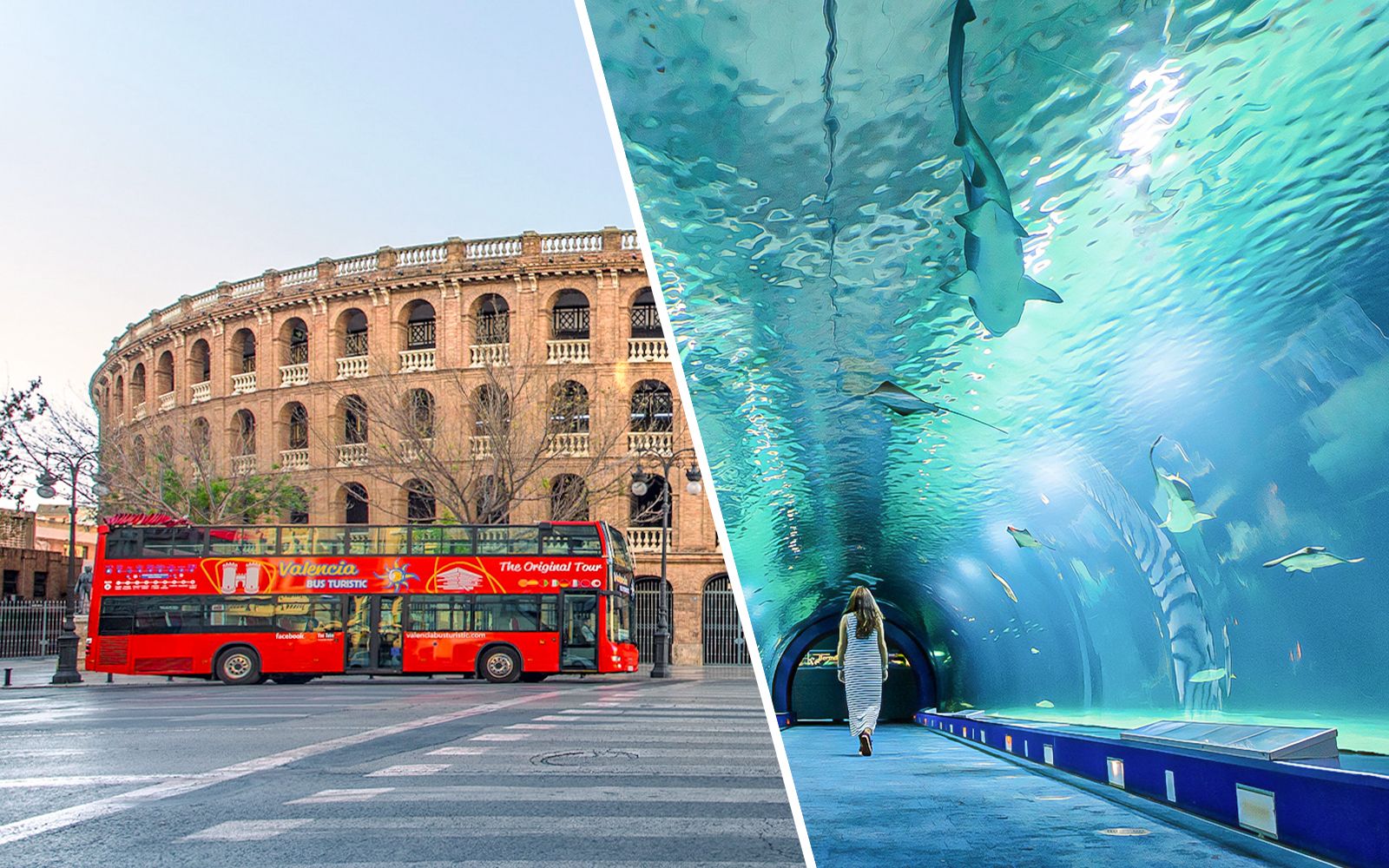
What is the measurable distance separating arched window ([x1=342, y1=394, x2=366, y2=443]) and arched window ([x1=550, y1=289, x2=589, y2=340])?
253 inches

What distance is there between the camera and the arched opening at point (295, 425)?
36.6m

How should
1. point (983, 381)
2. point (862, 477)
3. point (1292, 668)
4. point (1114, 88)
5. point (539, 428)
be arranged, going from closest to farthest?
point (1114, 88) → point (983, 381) → point (1292, 668) → point (862, 477) → point (539, 428)

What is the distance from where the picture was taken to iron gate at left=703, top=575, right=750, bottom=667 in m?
34.4

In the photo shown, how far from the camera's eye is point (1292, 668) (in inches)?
261

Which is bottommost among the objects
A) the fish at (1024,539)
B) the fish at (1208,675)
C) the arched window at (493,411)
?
the fish at (1208,675)

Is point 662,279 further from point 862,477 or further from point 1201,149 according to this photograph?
point 862,477

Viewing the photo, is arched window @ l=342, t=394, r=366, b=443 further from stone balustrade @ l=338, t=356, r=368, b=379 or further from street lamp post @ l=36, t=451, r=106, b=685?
street lamp post @ l=36, t=451, r=106, b=685

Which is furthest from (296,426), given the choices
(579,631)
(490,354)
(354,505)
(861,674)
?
(861,674)

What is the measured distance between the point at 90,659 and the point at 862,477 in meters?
21.6

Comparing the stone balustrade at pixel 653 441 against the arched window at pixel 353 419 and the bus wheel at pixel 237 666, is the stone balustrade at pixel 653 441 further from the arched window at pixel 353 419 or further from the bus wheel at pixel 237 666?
the bus wheel at pixel 237 666

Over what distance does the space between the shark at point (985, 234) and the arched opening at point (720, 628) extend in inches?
1182

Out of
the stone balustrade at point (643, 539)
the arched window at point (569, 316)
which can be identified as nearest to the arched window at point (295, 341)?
the arched window at point (569, 316)

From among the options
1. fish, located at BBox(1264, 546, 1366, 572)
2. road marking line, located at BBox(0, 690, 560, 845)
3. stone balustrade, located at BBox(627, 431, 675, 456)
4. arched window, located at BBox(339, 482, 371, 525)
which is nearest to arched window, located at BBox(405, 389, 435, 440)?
arched window, located at BBox(339, 482, 371, 525)

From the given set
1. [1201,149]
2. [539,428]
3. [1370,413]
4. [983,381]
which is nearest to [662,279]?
[1201,149]
